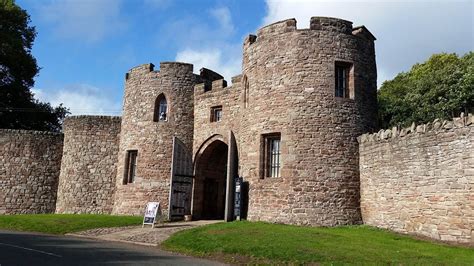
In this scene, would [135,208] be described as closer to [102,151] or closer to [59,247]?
[102,151]

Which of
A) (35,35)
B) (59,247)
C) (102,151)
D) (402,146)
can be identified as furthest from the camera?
(35,35)

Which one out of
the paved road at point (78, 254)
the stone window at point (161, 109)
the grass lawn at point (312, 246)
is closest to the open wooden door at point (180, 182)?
the stone window at point (161, 109)

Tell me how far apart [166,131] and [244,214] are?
731cm

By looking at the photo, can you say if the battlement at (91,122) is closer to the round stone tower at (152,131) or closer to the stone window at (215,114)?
the round stone tower at (152,131)

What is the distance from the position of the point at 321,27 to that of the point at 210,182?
34.1 ft

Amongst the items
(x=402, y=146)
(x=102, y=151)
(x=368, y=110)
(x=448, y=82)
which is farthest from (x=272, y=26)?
(x=448, y=82)

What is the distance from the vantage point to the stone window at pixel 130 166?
995 inches

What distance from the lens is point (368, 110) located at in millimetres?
19094

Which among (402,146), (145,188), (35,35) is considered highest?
(35,35)

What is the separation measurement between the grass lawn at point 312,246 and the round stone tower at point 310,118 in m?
1.47

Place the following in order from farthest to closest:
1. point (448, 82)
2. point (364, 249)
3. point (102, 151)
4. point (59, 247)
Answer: point (448, 82) → point (102, 151) → point (59, 247) → point (364, 249)

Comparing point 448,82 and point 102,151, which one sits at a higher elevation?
point 448,82

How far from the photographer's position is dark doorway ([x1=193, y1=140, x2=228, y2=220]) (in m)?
24.2

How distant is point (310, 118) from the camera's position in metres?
18.0
